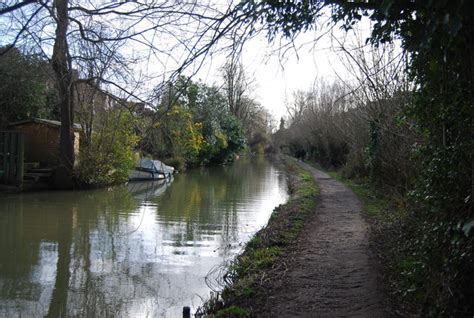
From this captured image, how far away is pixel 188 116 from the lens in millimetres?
32500

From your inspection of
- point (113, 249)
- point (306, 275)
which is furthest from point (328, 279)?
point (113, 249)

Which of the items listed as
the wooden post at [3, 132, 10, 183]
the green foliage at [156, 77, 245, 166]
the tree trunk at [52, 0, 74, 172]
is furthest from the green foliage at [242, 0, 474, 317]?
the green foliage at [156, 77, 245, 166]

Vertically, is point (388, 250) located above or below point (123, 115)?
below

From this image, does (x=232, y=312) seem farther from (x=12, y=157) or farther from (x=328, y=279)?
(x=12, y=157)

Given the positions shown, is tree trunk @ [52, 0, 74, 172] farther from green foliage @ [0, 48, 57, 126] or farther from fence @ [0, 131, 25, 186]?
fence @ [0, 131, 25, 186]

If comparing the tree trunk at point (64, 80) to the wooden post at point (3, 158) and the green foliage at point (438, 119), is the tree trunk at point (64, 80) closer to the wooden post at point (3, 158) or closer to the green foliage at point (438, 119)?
the wooden post at point (3, 158)

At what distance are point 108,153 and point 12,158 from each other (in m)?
4.08

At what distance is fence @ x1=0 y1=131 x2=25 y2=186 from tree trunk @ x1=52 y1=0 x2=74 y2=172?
1.86 meters

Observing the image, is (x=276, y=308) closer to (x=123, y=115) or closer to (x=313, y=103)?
(x=123, y=115)

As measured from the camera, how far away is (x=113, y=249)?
10.1m

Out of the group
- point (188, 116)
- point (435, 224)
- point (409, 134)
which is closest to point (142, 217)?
point (409, 134)

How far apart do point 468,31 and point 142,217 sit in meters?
12.2

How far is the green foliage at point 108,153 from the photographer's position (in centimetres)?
2098

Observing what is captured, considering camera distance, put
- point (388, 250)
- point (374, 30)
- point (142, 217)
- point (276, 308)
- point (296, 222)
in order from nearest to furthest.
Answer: point (374, 30) → point (276, 308) → point (388, 250) → point (296, 222) → point (142, 217)
